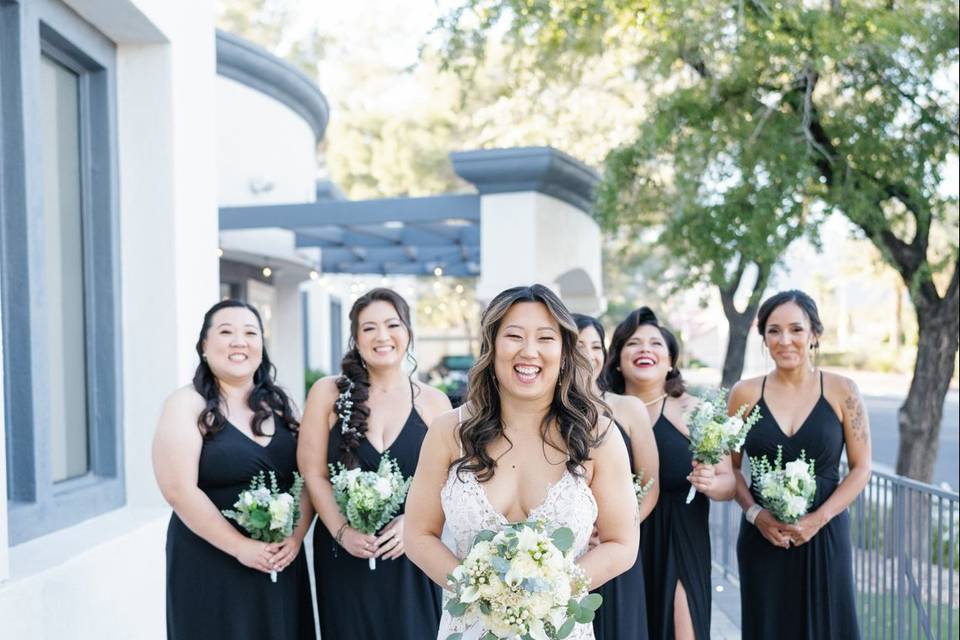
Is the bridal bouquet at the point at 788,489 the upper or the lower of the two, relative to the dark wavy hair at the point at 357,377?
lower

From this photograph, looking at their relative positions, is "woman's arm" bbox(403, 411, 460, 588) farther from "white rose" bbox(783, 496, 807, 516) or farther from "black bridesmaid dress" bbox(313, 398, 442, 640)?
"white rose" bbox(783, 496, 807, 516)

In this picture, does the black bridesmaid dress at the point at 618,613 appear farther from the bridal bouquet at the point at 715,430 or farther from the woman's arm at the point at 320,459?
the woman's arm at the point at 320,459

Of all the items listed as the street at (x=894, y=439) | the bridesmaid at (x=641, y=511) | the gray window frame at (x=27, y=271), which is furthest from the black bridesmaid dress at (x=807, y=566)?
the street at (x=894, y=439)

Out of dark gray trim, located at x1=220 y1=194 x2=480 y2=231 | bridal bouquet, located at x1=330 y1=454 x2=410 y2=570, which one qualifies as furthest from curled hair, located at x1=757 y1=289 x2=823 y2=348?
dark gray trim, located at x1=220 y1=194 x2=480 y2=231

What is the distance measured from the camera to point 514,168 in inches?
456

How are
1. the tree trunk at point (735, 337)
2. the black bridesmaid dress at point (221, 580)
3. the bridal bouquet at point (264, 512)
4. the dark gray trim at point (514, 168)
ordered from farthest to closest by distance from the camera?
the tree trunk at point (735, 337)
the dark gray trim at point (514, 168)
the black bridesmaid dress at point (221, 580)
the bridal bouquet at point (264, 512)

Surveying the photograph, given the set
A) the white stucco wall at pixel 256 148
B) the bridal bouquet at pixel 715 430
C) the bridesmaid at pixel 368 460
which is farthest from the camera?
the white stucco wall at pixel 256 148

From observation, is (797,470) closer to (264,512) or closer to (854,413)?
(854,413)

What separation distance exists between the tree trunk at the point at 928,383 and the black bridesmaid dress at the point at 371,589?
8217 mm

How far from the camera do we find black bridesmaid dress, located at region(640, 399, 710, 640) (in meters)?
4.85

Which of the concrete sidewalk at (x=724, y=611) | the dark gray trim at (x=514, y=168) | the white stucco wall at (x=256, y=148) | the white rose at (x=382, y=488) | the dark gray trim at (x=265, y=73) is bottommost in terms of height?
the concrete sidewalk at (x=724, y=611)

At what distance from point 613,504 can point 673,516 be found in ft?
6.19

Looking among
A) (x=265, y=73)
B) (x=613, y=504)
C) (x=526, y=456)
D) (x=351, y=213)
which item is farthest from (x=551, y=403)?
(x=265, y=73)

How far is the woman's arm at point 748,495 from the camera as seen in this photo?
193 inches
